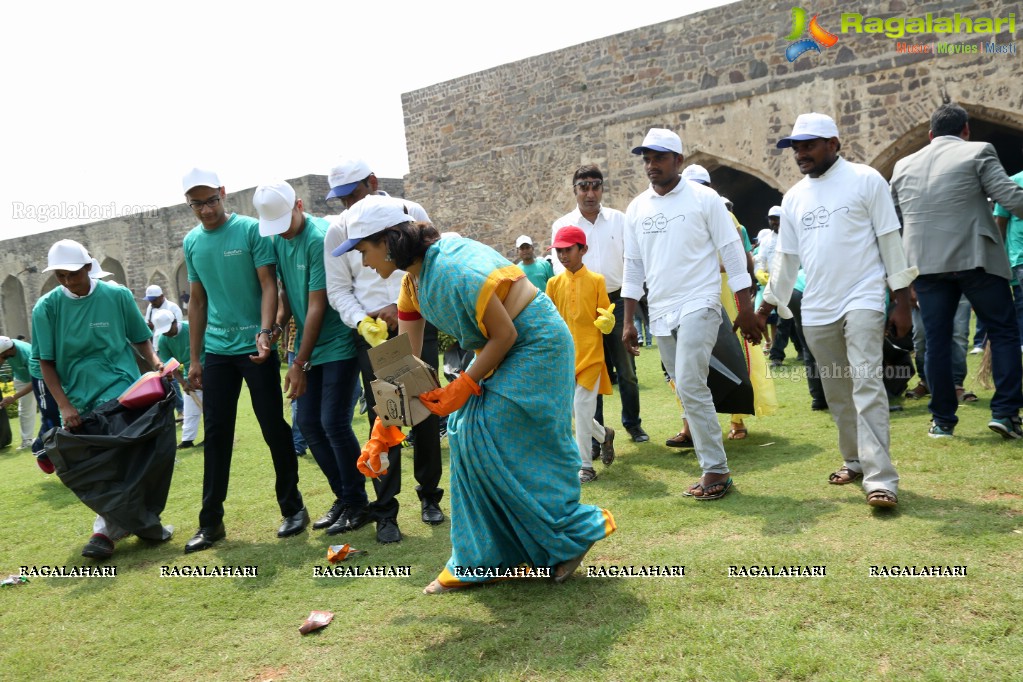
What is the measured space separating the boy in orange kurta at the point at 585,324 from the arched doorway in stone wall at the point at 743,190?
33.0 feet

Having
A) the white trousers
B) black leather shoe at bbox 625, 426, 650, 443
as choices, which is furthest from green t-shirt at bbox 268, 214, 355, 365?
black leather shoe at bbox 625, 426, 650, 443

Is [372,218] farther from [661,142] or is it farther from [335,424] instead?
[661,142]

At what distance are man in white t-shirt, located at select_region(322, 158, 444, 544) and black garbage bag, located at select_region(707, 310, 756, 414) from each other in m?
1.98

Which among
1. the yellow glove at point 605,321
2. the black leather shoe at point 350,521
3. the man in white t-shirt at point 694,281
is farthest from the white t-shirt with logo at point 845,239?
the black leather shoe at point 350,521

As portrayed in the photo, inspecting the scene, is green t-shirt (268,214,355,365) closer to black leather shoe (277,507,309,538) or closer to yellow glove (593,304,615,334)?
black leather shoe (277,507,309,538)

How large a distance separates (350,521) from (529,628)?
205 centimetres

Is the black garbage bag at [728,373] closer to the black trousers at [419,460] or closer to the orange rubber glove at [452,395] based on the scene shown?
the black trousers at [419,460]

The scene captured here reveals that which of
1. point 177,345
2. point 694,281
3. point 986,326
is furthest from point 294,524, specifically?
point 177,345

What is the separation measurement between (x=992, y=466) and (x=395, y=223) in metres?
3.56

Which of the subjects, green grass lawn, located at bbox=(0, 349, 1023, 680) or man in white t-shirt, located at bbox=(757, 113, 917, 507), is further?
man in white t-shirt, located at bbox=(757, 113, 917, 507)

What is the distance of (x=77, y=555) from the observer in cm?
530

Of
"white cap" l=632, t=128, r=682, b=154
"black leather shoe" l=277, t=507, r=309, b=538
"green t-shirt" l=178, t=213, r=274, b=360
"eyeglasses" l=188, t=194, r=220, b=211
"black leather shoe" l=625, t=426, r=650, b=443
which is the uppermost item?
"white cap" l=632, t=128, r=682, b=154

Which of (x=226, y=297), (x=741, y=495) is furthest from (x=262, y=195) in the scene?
(x=741, y=495)

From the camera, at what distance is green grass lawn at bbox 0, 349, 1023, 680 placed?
9.32ft
